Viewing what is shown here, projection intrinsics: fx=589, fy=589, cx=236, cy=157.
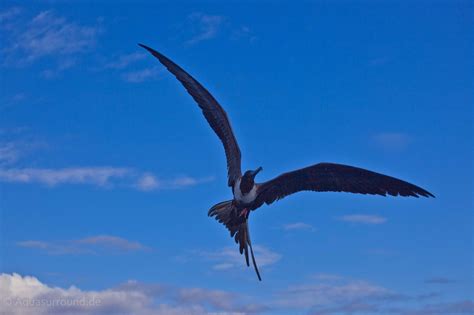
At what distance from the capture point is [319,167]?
12758 mm

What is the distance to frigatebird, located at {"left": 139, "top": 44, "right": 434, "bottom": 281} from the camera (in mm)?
12664

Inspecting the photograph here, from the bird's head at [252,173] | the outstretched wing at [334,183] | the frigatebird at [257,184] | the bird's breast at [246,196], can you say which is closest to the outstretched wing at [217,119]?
the frigatebird at [257,184]

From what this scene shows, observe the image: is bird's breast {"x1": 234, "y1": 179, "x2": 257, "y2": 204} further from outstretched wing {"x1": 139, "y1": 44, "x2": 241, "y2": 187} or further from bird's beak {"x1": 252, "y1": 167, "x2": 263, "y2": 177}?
outstretched wing {"x1": 139, "y1": 44, "x2": 241, "y2": 187}

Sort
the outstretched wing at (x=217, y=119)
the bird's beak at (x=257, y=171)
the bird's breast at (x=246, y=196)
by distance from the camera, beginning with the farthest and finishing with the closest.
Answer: the outstretched wing at (x=217, y=119) → the bird's breast at (x=246, y=196) → the bird's beak at (x=257, y=171)

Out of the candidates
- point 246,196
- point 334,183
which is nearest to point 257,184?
point 246,196

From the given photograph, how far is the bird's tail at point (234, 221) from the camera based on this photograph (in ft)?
42.6

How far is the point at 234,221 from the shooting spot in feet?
42.7

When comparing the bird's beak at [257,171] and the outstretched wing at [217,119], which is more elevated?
the outstretched wing at [217,119]

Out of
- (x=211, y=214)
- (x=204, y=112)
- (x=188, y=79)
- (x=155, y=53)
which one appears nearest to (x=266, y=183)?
(x=211, y=214)

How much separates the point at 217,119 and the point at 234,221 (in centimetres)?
240

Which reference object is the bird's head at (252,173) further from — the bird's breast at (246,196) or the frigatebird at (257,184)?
the bird's breast at (246,196)

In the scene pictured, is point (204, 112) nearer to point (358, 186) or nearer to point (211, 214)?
point (211, 214)

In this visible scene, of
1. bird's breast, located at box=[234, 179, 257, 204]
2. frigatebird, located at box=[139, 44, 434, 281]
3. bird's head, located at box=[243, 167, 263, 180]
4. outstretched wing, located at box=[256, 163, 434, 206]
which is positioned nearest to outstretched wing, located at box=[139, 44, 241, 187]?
frigatebird, located at box=[139, 44, 434, 281]

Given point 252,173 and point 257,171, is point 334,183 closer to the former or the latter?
point 257,171
